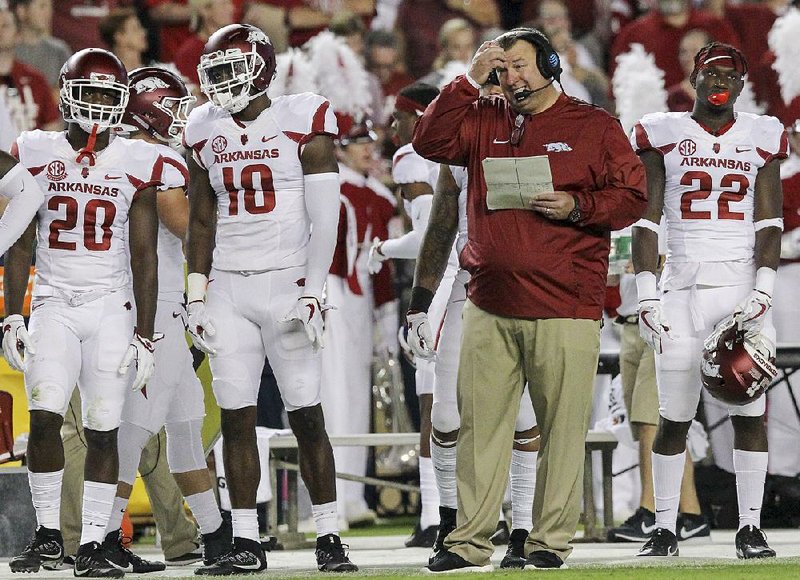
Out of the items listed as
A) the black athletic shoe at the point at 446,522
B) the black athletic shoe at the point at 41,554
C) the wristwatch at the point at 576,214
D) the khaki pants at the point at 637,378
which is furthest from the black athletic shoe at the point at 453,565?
the khaki pants at the point at 637,378

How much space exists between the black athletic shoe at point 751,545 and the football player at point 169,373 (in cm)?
204

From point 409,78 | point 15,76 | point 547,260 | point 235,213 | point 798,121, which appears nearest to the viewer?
point 547,260

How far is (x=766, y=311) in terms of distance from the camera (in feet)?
22.1

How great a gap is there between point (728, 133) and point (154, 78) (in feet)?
7.91

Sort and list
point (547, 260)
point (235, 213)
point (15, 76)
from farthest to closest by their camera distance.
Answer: point (15, 76) < point (235, 213) < point (547, 260)

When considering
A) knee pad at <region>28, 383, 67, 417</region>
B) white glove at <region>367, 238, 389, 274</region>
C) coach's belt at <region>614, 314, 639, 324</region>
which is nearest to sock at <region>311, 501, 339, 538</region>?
knee pad at <region>28, 383, 67, 417</region>

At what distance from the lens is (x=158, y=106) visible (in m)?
7.03

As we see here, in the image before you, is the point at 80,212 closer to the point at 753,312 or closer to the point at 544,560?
the point at 544,560

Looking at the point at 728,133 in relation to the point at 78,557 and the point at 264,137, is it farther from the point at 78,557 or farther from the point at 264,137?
the point at 78,557

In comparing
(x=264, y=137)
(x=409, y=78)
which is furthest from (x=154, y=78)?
(x=409, y=78)

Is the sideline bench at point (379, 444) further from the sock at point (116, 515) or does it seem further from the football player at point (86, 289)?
the football player at point (86, 289)

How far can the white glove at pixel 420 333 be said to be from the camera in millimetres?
6336

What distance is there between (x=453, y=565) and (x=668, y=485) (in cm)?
138

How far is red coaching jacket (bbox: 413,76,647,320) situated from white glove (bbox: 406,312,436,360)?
0.36 m
